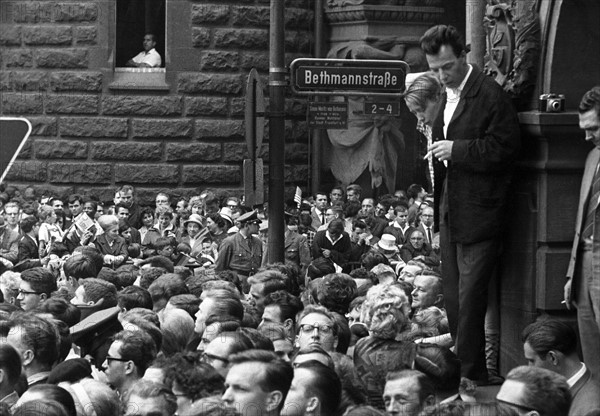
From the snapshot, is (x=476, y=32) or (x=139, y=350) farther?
(x=476, y=32)

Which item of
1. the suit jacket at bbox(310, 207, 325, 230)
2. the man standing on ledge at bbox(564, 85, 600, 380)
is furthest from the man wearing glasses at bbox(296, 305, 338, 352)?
the suit jacket at bbox(310, 207, 325, 230)

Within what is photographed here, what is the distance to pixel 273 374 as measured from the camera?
6652 mm

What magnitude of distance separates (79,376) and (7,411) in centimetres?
144

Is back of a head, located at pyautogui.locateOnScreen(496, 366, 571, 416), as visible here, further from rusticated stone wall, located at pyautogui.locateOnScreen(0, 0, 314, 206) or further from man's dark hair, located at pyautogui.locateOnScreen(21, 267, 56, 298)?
rusticated stone wall, located at pyautogui.locateOnScreen(0, 0, 314, 206)

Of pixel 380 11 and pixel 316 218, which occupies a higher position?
pixel 380 11

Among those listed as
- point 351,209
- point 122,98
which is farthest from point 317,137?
point 122,98

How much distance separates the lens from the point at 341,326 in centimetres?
922

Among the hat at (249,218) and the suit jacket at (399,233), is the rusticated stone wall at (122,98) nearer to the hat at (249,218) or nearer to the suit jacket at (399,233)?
the suit jacket at (399,233)

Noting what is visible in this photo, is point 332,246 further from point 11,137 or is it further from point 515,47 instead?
point 11,137

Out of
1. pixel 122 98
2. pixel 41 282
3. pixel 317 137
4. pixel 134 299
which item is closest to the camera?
pixel 134 299

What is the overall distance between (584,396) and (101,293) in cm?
480

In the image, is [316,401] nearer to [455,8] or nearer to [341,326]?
[341,326]

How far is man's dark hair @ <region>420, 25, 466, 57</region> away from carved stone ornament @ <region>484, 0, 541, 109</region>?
37cm

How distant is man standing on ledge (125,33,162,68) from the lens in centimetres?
2448
